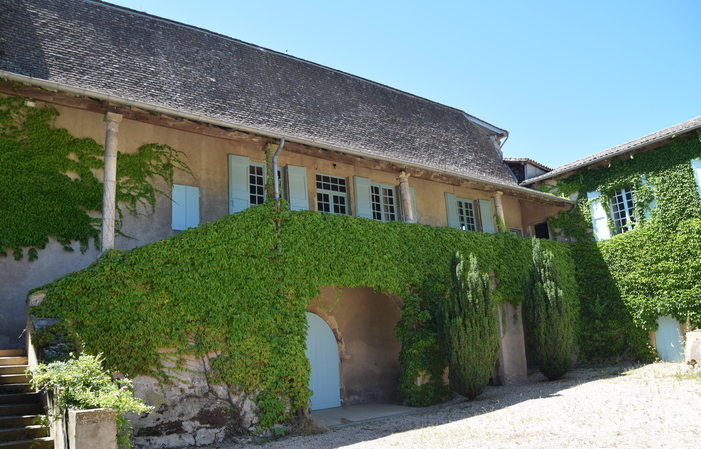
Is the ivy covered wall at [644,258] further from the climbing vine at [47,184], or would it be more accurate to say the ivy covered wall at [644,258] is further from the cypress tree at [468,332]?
the climbing vine at [47,184]

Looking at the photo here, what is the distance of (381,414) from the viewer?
10.8 m

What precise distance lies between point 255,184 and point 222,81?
264 cm

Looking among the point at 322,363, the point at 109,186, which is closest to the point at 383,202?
the point at 322,363

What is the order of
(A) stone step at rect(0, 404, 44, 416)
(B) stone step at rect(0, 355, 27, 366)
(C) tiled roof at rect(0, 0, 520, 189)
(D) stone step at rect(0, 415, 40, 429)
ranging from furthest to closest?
(C) tiled roof at rect(0, 0, 520, 189) < (B) stone step at rect(0, 355, 27, 366) < (A) stone step at rect(0, 404, 44, 416) < (D) stone step at rect(0, 415, 40, 429)

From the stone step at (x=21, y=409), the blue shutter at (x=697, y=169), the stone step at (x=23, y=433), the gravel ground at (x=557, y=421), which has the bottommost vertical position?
the gravel ground at (x=557, y=421)

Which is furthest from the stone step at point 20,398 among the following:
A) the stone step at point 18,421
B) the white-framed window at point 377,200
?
the white-framed window at point 377,200

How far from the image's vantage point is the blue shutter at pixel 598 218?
16047 mm

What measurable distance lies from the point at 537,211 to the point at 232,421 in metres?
12.5

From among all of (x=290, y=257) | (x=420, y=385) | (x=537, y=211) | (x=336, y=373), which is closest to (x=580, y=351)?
(x=537, y=211)

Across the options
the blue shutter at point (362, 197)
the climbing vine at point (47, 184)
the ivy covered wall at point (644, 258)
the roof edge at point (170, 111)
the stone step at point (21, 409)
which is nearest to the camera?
the stone step at point (21, 409)

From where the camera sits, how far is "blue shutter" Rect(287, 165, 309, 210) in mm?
12250

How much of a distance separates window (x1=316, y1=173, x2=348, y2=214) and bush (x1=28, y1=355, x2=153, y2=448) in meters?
7.36

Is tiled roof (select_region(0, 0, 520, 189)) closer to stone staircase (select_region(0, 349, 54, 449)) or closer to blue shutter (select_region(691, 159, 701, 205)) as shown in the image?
stone staircase (select_region(0, 349, 54, 449))

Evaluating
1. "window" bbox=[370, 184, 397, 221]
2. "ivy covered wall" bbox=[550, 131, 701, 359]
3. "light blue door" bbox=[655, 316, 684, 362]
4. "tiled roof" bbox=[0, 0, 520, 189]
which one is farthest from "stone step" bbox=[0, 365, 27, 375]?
"light blue door" bbox=[655, 316, 684, 362]
